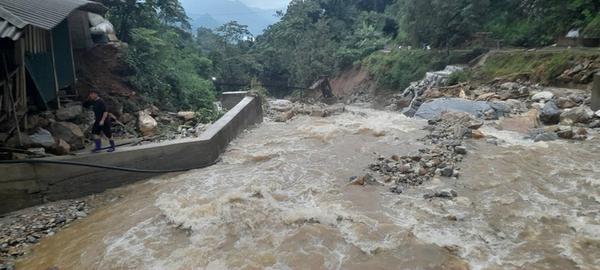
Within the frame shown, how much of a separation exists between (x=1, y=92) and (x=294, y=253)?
6.03 m

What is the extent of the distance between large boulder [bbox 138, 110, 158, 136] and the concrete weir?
233cm

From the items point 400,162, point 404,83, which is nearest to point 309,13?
point 404,83

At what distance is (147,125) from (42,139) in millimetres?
3382

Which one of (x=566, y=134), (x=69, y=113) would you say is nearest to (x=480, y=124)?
(x=566, y=134)

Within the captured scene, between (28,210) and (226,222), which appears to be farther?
(28,210)

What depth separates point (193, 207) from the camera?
5.57 meters

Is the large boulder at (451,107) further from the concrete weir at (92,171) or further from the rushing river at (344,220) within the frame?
the concrete weir at (92,171)

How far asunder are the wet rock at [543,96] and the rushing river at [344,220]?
4461mm

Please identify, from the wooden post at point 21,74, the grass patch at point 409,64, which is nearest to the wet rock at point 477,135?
the wooden post at point 21,74

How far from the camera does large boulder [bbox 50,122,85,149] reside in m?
7.29

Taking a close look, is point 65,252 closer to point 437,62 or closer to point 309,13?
point 437,62

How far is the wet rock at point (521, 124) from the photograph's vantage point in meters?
9.17

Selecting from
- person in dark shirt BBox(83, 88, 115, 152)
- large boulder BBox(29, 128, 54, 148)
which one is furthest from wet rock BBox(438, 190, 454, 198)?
large boulder BBox(29, 128, 54, 148)

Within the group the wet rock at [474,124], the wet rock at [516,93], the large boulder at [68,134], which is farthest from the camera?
the wet rock at [516,93]
